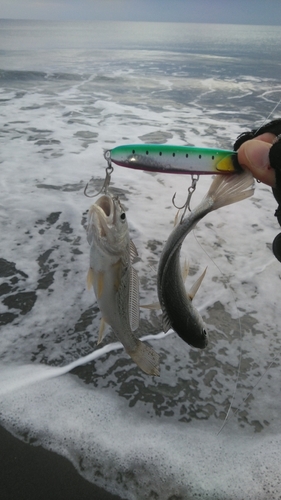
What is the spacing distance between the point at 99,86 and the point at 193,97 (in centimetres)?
564

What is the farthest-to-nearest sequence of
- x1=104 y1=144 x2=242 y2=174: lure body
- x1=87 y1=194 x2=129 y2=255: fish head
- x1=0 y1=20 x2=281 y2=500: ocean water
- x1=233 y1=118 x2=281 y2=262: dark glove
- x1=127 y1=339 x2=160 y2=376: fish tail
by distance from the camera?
1. x1=0 y1=20 x2=281 y2=500: ocean water
2. x1=127 y1=339 x2=160 y2=376: fish tail
3. x1=233 y1=118 x2=281 y2=262: dark glove
4. x1=104 y1=144 x2=242 y2=174: lure body
5. x1=87 y1=194 x2=129 y2=255: fish head

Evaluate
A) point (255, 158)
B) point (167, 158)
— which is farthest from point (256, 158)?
point (167, 158)

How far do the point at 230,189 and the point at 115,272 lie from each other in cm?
83

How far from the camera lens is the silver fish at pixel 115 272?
2154 millimetres

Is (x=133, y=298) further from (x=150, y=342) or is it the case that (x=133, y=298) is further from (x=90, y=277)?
(x=150, y=342)

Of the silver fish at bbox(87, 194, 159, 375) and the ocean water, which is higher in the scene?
the silver fish at bbox(87, 194, 159, 375)

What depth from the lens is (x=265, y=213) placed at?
7645mm

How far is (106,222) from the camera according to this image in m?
2.15

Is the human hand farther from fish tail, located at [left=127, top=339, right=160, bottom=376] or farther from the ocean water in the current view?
the ocean water

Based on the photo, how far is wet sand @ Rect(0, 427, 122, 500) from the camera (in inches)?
113

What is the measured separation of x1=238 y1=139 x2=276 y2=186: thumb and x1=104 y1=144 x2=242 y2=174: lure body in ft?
0.59

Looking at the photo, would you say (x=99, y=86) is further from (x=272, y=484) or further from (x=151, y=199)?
(x=272, y=484)

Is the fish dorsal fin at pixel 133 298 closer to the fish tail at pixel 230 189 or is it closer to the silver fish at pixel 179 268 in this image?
the silver fish at pixel 179 268

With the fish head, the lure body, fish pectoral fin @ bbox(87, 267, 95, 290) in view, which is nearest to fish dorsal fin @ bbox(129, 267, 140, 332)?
fish pectoral fin @ bbox(87, 267, 95, 290)
